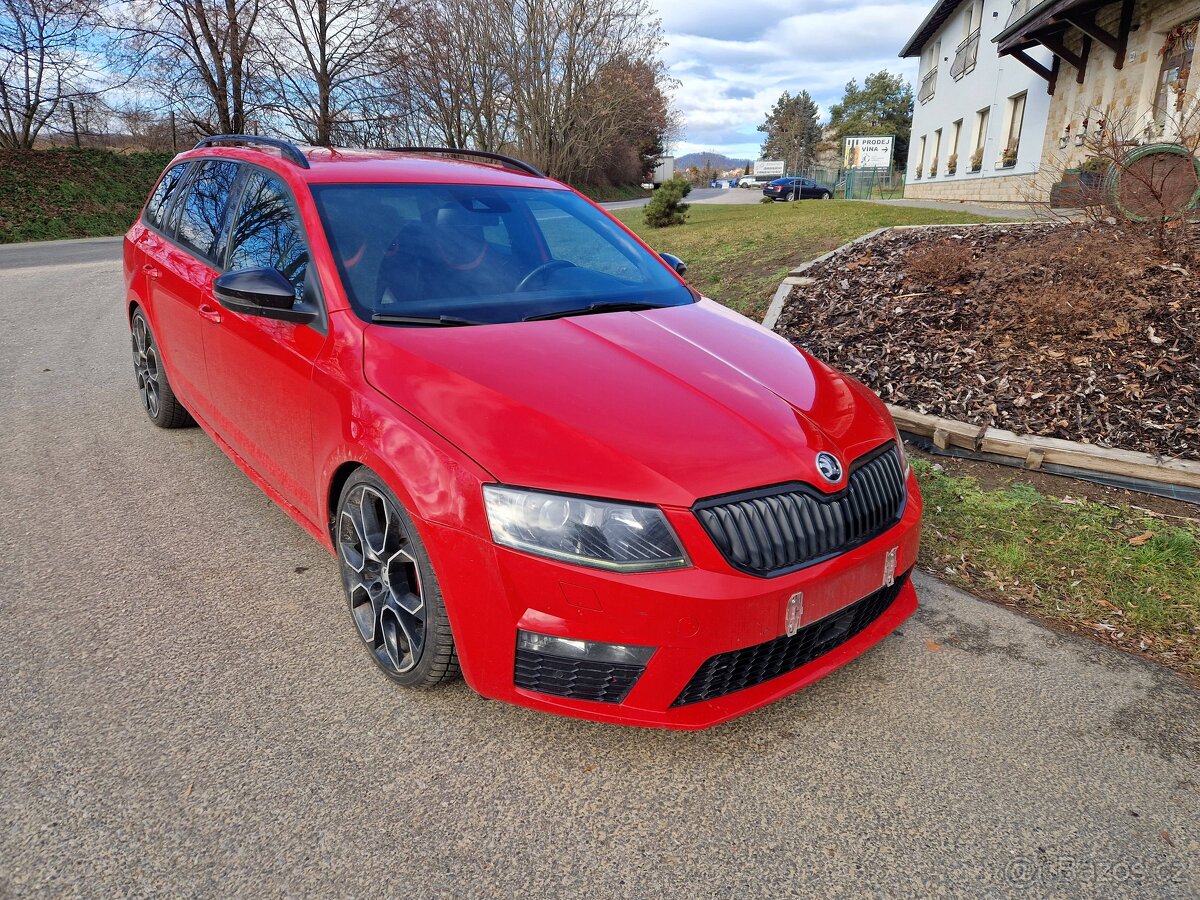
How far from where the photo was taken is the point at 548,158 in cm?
3045

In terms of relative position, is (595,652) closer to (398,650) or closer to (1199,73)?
(398,650)

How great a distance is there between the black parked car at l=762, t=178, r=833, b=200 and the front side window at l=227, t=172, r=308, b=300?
147 feet

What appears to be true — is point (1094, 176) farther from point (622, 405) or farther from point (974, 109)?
point (974, 109)

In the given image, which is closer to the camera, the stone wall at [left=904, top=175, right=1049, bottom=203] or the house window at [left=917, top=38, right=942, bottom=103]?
the stone wall at [left=904, top=175, right=1049, bottom=203]

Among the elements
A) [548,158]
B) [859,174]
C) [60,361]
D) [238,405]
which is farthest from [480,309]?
[859,174]

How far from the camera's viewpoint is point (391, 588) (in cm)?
257

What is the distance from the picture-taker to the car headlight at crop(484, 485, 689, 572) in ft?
6.79

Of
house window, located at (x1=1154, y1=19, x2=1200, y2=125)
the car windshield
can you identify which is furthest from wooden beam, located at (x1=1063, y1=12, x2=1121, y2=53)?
the car windshield

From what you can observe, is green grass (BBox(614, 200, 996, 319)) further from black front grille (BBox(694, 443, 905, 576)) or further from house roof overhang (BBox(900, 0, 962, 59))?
house roof overhang (BBox(900, 0, 962, 59))

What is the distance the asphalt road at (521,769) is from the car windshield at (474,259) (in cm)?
128

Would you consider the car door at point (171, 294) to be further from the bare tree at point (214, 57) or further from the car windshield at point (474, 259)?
the bare tree at point (214, 57)

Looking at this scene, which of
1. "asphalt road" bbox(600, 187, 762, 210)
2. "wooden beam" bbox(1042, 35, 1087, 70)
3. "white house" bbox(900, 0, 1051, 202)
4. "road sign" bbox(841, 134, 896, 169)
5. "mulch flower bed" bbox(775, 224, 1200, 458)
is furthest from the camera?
"road sign" bbox(841, 134, 896, 169)

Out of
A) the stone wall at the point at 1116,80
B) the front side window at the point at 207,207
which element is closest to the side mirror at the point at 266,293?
the front side window at the point at 207,207

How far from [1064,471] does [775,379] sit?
249cm
